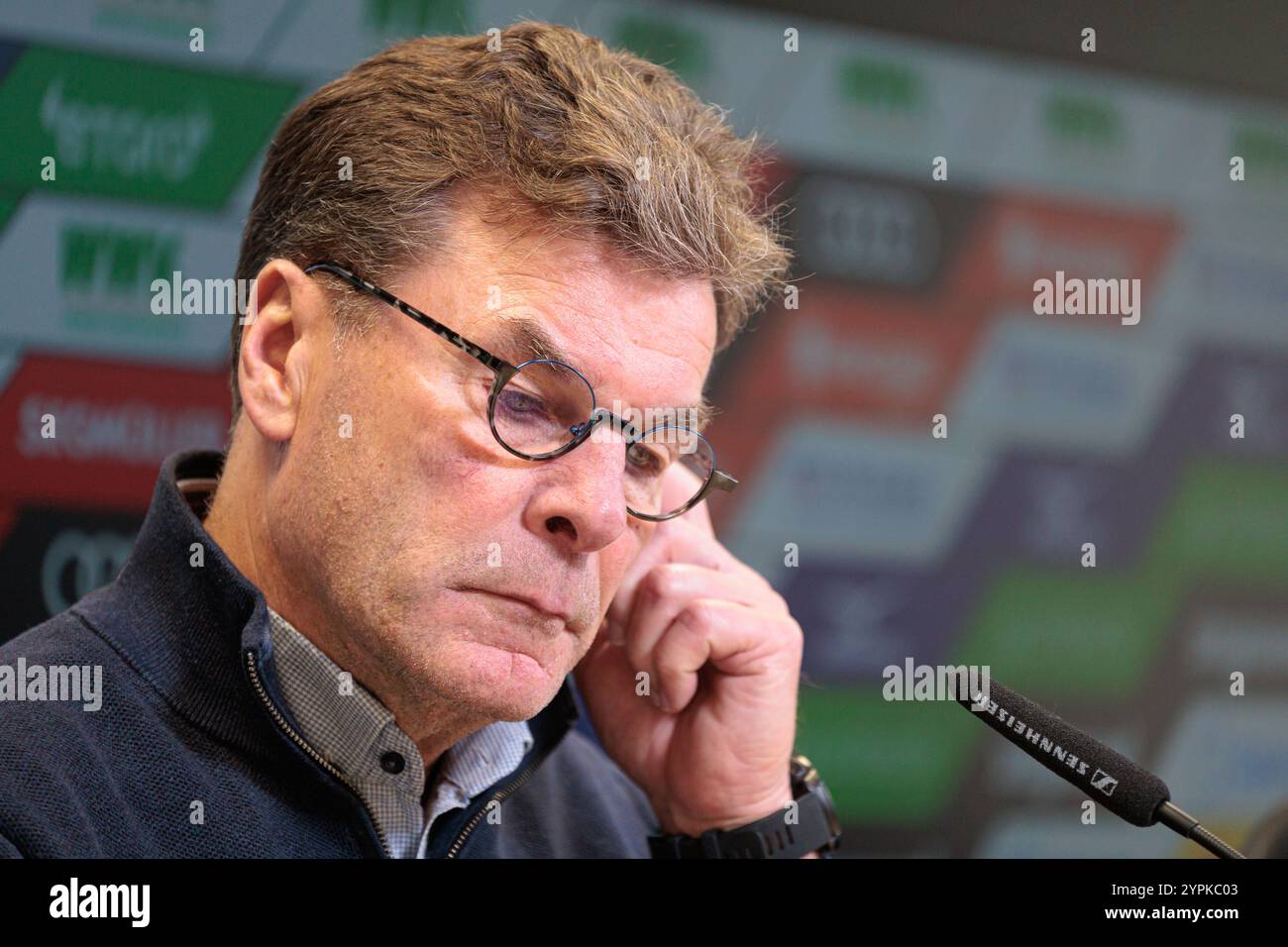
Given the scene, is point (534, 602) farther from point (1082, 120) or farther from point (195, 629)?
point (1082, 120)

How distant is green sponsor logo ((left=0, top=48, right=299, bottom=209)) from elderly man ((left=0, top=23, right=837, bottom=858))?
0.86 meters

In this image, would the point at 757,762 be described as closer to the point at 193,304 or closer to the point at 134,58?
the point at 193,304

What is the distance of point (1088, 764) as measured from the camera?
113 centimetres

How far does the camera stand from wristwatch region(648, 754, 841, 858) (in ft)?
Answer: 5.02

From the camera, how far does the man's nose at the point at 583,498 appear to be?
46.0 inches

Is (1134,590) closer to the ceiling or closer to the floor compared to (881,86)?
closer to the floor

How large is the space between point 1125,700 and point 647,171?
2.09 m

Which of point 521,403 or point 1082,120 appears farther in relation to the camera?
point 1082,120

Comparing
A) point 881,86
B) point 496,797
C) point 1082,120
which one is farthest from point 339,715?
point 1082,120

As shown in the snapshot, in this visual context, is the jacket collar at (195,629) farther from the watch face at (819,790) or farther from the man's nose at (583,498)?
the watch face at (819,790)

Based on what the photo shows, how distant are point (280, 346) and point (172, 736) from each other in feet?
1.28

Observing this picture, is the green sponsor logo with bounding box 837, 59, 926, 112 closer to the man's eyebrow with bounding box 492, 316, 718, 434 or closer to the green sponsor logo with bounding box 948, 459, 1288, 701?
the green sponsor logo with bounding box 948, 459, 1288, 701

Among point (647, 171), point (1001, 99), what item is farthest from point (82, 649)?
point (1001, 99)

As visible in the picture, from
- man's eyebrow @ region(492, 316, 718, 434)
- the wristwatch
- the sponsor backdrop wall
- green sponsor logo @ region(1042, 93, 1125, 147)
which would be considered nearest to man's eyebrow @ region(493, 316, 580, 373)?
man's eyebrow @ region(492, 316, 718, 434)
